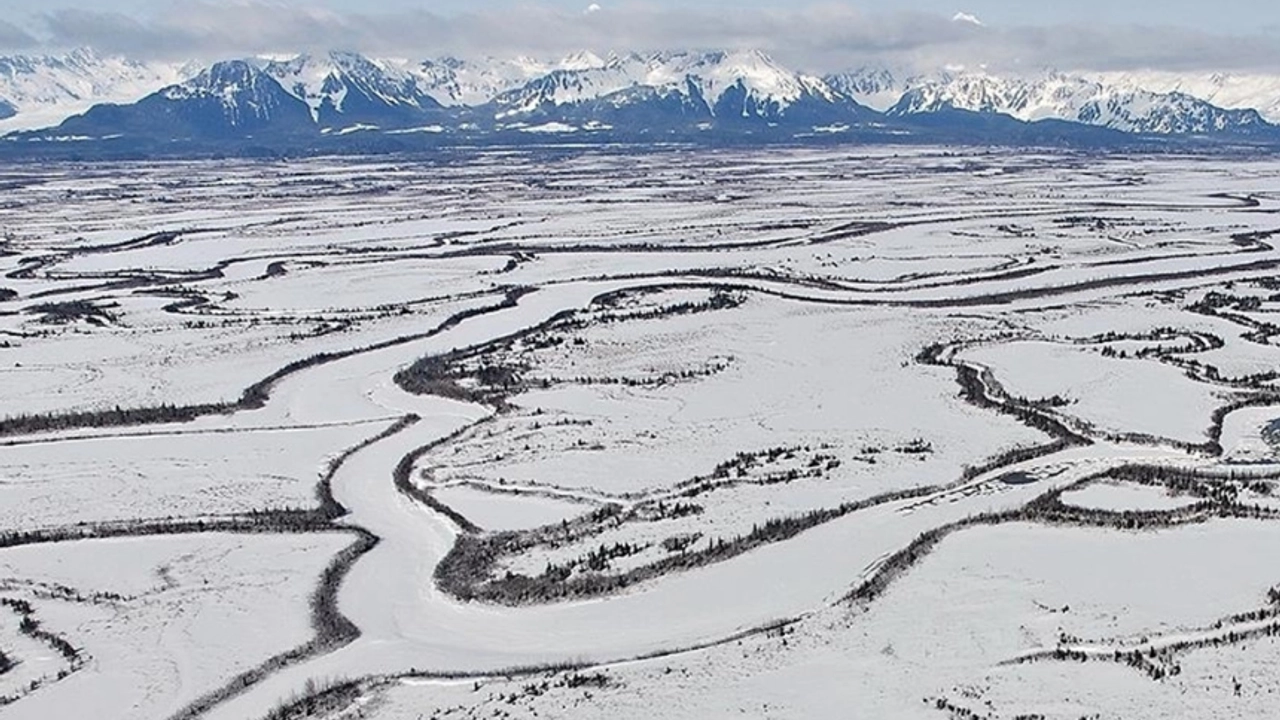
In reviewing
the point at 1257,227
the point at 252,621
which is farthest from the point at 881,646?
the point at 1257,227

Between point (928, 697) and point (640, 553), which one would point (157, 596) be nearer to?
point (640, 553)

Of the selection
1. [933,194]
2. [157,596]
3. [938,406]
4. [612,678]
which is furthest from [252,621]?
[933,194]

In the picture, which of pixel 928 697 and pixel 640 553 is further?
pixel 640 553

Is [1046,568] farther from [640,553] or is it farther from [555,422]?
[555,422]

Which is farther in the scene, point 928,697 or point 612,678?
point 612,678

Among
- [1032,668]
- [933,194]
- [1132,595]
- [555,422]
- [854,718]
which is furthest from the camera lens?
[933,194]

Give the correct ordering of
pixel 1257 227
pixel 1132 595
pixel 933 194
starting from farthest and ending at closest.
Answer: pixel 933 194
pixel 1257 227
pixel 1132 595
